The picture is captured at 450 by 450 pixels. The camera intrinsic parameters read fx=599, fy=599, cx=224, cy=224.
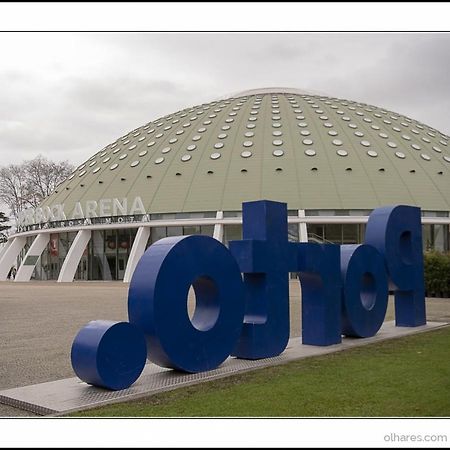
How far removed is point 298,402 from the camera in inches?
281

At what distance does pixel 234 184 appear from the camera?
44.2m

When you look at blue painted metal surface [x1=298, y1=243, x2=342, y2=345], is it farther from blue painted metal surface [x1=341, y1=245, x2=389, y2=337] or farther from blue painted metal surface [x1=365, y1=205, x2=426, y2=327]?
blue painted metal surface [x1=365, y1=205, x2=426, y2=327]

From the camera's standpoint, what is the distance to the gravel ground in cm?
960

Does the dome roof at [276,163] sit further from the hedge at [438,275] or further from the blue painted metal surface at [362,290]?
the blue painted metal surface at [362,290]

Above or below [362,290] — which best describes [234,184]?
above

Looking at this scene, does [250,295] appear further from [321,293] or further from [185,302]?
[185,302]

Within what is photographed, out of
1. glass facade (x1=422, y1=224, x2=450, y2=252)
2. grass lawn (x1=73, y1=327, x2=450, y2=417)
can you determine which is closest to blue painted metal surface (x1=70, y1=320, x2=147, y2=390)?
grass lawn (x1=73, y1=327, x2=450, y2=417)

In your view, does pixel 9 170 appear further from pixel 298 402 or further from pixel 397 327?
pixel 298 402

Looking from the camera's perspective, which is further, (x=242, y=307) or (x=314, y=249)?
(x=314, y=249)

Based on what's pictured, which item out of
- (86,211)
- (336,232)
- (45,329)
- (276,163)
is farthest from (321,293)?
(86,211)

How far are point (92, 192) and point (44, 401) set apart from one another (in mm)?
43263

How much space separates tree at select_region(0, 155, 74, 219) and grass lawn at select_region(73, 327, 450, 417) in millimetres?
53919

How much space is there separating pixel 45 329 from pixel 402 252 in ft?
30.2

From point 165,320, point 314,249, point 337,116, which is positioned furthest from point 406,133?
point 165,320
